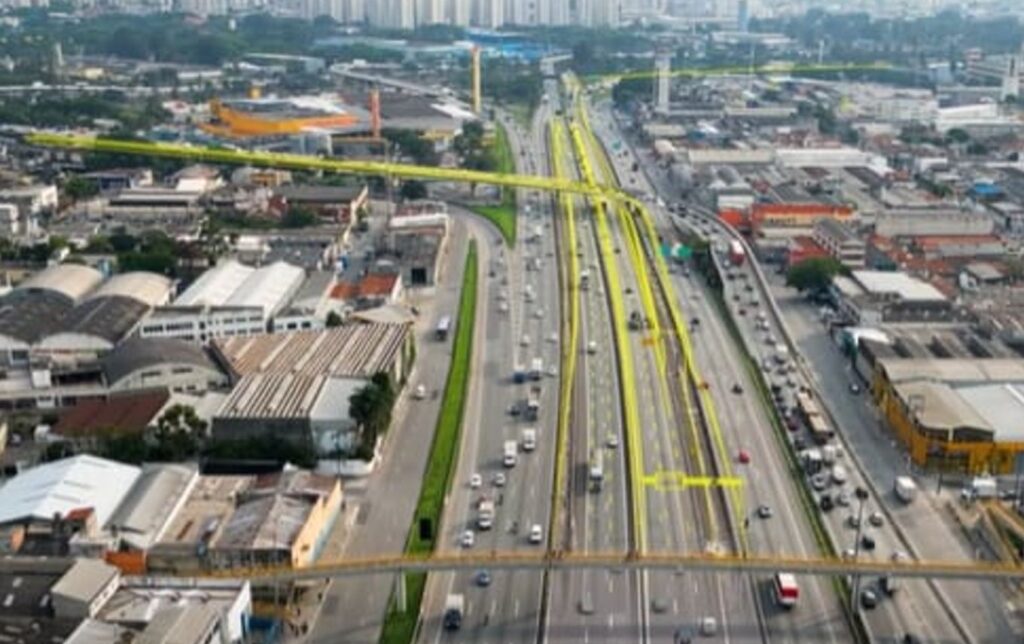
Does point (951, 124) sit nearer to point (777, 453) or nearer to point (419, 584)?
point (777, 453)

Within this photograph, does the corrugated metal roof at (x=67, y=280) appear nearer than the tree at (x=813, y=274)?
Yes

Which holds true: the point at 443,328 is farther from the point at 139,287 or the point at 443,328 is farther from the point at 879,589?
the point at 879,589

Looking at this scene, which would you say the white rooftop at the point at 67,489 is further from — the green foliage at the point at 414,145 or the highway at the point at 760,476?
the green foliage at the point at 414,145

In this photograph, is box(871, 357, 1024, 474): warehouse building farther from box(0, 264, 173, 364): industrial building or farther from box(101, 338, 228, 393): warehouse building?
box(0, 264, 173, 364): industrial building

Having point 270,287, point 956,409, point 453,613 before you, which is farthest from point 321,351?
point 956,409

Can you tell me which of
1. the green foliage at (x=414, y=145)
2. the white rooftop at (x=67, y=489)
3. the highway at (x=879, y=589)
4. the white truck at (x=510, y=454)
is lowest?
the highway at (x=879, y=589)

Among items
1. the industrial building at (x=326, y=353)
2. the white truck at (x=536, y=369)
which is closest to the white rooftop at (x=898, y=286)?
the white truck at (x=536, y=369)

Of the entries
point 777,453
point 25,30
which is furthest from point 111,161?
point 25,30
